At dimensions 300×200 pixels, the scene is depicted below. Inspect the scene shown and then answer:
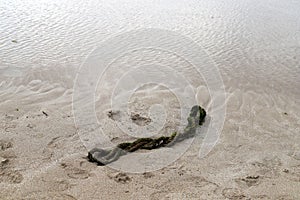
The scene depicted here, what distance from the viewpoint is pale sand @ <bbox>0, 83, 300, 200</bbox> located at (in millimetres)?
3283

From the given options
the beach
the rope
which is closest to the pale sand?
the beach

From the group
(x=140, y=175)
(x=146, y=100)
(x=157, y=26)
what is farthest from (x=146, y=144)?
(x=157, y=26)

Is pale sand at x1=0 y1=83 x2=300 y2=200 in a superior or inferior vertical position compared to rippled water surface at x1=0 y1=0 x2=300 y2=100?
inferior

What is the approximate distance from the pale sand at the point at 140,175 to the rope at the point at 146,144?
14 centimetres

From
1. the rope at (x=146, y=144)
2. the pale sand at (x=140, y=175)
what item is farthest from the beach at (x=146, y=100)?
the rope at (x=146, y=144)

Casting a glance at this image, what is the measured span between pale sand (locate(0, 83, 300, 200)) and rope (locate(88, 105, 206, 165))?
0.14 m

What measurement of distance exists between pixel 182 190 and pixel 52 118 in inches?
82.8

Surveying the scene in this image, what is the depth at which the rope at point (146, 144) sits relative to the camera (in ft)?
12.4

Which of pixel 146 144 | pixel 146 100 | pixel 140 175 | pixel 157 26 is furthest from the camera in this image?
pixel 157 26

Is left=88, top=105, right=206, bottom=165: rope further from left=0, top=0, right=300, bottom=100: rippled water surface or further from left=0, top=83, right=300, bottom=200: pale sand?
left=0, top=0, right=300, bottom=100: rippled water surface

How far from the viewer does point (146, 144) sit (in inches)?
163

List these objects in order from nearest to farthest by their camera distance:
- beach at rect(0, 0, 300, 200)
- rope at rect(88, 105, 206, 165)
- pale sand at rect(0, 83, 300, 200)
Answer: pale sand at rect(0, 83, 300, 200) < beach at rect(0, 0, 300, 200) < rope at rect(88, 105, 206, 165)

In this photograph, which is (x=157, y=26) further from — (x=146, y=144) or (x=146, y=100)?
(x=146, y=144)

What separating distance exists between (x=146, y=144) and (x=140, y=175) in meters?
0.64
